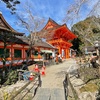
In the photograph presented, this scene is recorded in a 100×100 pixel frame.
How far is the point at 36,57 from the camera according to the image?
24.0m

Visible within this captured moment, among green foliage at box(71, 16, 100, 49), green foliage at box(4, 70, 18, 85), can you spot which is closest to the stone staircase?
green foliage at box(4, 70, 18, 85)

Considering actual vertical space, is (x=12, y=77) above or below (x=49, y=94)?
above

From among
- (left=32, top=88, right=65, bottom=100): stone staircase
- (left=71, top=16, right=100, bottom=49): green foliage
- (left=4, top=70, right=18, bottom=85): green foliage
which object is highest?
(left=71, top=16, right=100, bottom=49): green foliage

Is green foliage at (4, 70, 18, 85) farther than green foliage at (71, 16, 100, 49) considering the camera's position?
Yes

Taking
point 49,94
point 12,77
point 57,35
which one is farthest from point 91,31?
point 57,35

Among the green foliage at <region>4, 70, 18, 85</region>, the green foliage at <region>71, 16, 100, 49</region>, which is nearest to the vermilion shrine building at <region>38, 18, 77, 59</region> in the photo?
the green foliage at <region>71, 16, 100, 49</region>

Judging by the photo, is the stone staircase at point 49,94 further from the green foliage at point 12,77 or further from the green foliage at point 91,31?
the green foliage at point 91,31

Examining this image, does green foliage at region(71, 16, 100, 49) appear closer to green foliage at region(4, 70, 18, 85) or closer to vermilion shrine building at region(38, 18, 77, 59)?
green foliage at region(4, 70, 18, 85)

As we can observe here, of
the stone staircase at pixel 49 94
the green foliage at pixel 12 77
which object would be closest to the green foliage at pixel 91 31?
the stone staircase at pixel 49 94

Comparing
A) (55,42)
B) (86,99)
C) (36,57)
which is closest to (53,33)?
(55,42)

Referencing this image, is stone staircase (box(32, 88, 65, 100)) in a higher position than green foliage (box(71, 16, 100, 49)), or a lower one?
lower

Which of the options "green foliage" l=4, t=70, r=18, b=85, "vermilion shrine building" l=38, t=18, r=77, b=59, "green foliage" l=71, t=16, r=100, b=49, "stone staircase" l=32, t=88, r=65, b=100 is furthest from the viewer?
"vermilion shrine building" l=38, t=18, r=77, b=59

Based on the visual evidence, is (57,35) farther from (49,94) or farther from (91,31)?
(49,94)

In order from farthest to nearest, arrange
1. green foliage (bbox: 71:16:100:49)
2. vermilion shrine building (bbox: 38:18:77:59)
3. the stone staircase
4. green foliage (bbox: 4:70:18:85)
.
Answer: vermilion shrine building (bbox: 38:18:77:59), green foliage (bbox: 4:70:18:85), green foliage (bbox: 71:16:100:49), the stone staircase
